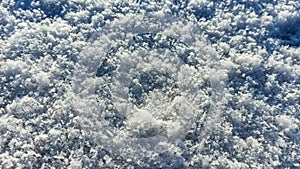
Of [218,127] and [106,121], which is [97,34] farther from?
[218,127]

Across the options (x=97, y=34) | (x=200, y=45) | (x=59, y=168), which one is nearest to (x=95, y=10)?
(x=97, y=34)

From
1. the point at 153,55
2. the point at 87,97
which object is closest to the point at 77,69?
the point at 87,97

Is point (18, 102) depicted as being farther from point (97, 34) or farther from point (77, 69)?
point (97, 34)

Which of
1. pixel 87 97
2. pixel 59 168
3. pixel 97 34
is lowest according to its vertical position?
pixel 59 168

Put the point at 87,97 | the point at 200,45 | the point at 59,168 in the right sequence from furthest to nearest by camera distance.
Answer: the point at 200,45 < the point at 87,97 < the point at 59,168

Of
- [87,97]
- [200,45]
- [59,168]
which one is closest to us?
[59,168]

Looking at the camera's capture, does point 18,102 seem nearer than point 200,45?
Yes

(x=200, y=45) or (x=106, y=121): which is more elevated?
(x=200, y=45)
